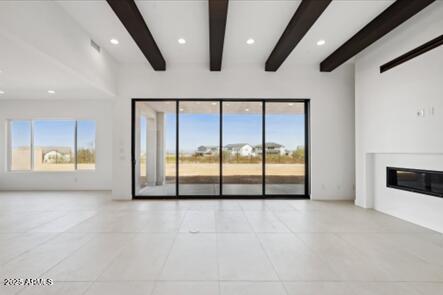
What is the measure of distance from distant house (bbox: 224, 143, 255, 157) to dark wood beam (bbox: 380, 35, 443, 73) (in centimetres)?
356

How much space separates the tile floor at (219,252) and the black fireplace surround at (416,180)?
68 centimetres

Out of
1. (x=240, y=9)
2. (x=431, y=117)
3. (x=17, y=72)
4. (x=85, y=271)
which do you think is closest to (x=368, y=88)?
(x=431, y=117)

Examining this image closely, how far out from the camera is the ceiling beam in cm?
377

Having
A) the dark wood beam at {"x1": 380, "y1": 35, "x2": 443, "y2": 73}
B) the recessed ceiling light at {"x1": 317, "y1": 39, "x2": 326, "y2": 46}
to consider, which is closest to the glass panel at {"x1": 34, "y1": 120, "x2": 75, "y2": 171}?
the recessed ceiling light at {"x1": 317, "y1": 39, "x2": 326, "y2": 46}

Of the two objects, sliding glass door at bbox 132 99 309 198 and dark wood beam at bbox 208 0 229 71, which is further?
sliding glass door at bbox 132 99 309 198

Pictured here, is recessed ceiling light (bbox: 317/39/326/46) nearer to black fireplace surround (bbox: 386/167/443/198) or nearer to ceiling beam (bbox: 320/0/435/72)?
ceiling beam (bbox: 320/0/435/72)

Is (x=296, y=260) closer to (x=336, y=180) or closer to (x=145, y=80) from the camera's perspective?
(x=336, y=180)

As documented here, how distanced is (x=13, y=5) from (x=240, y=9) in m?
3.20

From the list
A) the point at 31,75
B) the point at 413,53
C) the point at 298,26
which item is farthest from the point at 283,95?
the point at 31,75

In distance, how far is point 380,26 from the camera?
4281mm

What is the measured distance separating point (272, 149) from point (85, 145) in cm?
655

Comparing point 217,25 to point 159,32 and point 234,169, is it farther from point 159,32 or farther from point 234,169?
point 234,169

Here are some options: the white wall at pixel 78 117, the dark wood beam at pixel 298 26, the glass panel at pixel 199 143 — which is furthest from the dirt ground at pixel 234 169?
the white wall at pixel 78 117

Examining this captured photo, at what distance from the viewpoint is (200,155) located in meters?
6.89
